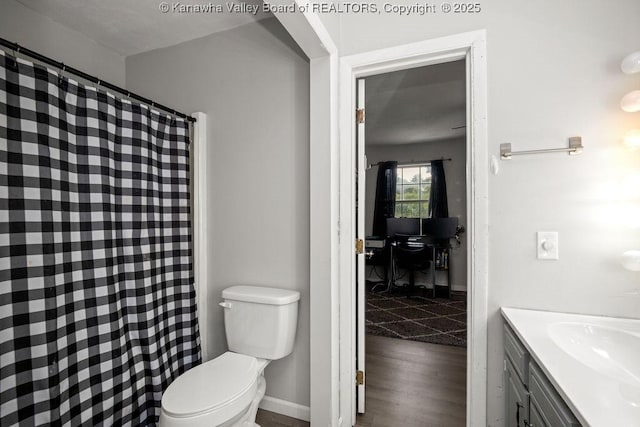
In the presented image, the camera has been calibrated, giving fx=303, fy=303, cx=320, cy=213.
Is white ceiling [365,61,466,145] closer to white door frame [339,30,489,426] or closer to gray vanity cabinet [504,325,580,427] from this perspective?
white door frame [339,30,489,426]

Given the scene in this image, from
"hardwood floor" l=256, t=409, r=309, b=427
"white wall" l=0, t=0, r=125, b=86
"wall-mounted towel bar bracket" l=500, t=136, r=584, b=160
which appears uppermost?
"white wall" l=0, t=0, r=125, b=86

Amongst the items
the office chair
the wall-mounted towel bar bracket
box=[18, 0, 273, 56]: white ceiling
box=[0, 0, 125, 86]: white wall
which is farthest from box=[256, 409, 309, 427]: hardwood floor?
the office chair

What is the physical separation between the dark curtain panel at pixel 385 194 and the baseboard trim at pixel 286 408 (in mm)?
4141

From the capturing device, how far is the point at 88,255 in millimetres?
1503

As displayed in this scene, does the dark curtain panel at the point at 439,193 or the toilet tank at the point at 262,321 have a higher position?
the dark curtain panel at the point at 439,193

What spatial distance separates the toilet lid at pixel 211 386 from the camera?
1.29 m

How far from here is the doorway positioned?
215cm

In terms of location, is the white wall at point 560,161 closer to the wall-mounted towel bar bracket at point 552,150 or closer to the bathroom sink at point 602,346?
the wall-mounted towel bar bracket at point 552,150

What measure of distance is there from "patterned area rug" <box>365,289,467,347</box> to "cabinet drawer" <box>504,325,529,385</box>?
5.98ft

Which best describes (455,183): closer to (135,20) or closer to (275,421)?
(275,421)

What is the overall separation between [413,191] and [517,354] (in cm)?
456

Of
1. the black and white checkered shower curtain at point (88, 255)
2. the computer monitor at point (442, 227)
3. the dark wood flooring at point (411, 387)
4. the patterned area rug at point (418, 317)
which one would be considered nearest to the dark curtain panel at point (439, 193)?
the computer monitor at point (442, 227)

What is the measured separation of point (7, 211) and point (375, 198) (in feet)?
17.0

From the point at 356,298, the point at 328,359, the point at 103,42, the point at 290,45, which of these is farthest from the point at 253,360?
the point at 103,42
